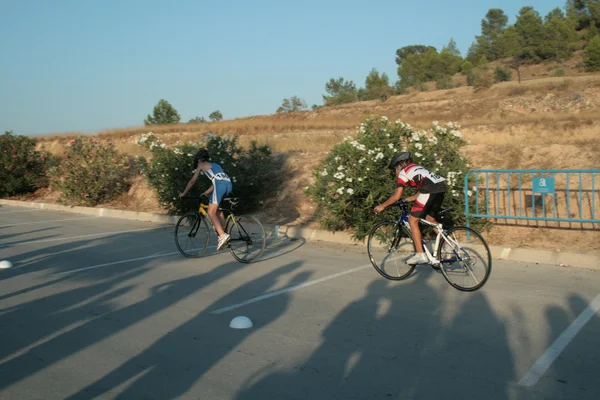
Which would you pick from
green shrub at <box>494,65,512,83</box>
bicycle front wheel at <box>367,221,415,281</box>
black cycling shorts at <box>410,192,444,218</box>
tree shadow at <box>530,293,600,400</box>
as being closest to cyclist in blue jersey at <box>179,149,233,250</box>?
bicycle front wheel at <box>367,221,415,281</box>

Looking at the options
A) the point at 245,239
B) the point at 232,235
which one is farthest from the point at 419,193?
the point at 232,235

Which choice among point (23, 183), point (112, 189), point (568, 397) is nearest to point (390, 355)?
point (568, 397)

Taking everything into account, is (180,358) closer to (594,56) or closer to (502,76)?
(594,56)

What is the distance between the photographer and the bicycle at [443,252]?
7492 mm

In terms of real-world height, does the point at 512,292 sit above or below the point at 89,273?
below

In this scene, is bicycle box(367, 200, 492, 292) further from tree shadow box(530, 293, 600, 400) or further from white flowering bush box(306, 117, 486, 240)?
white flowering bush box(306, 117, 486, 240)

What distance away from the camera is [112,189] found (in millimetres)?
20969

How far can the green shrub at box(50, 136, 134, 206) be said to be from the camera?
20.0 meters

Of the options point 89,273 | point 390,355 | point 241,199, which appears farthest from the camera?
point 241,199

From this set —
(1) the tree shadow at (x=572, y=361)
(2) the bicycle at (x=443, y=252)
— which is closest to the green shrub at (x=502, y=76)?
(2) the bicycle at (x=443, y=252)

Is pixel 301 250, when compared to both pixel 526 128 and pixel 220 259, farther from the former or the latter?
pixel 526 128

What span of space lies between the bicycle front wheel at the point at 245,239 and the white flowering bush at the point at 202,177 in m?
5.02

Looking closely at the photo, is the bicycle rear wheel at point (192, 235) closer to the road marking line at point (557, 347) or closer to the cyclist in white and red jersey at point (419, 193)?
the cyclist in white and red jersey at point (419, 193)

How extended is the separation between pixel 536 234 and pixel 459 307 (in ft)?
15.6
